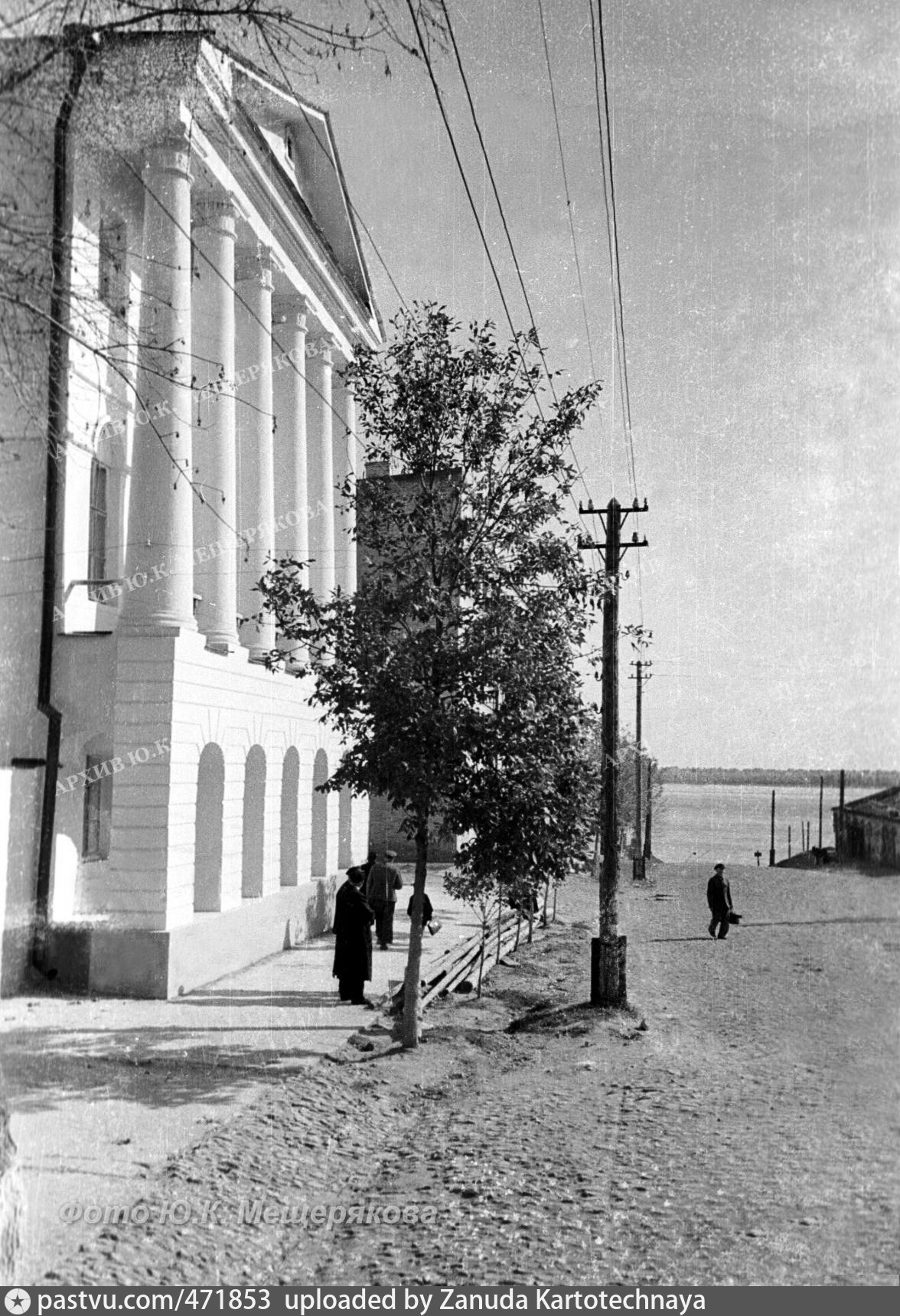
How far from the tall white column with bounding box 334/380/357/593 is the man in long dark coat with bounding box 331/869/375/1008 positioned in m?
10.7

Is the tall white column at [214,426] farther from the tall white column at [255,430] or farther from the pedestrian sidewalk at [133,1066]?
the pedestrian sidewalk at [133,1066]

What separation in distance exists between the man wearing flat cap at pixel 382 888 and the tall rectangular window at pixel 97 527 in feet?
18.4

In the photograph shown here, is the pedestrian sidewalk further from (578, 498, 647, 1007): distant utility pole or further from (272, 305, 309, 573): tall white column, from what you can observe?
(272, 305, 309, 573): tall white column

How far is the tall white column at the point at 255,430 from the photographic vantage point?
1878 centimetres

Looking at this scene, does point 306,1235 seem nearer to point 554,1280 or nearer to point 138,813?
point 554,1280

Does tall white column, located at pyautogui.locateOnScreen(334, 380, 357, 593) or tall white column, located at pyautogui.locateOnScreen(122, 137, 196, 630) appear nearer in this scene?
tall white column, located at pyautogui.locateOnScreen(122, 137, 196, 630)

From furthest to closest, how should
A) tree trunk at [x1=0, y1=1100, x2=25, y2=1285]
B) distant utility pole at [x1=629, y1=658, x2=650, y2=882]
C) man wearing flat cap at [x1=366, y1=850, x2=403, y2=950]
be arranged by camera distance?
distant utility pole at [x1=629, y1=658, x2=650, y2=882]
man wearing flat cap at [x1=366, y1=850, x2=403, y2=950]
tree trunk at [x1=0, y1=1100, x2=25, y2=1285]

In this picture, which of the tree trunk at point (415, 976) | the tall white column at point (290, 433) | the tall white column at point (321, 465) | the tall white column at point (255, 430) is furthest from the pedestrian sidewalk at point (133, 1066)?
the tall white column at point (321, 465)

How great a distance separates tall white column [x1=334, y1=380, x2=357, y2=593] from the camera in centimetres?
2377

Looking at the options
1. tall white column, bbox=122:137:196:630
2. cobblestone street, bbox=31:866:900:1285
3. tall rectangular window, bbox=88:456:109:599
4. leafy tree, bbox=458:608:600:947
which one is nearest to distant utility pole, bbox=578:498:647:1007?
cobblestone street, bbox=31:866:900:1285

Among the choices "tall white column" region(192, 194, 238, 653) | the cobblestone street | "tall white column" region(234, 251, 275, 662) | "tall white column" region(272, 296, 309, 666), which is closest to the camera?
the cobblestone street

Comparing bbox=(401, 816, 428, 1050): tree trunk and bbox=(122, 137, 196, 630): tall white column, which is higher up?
bbox=(122, 137, 196, 630): tall white column

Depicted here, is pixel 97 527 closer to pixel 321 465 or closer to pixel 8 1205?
pixel 321 465
